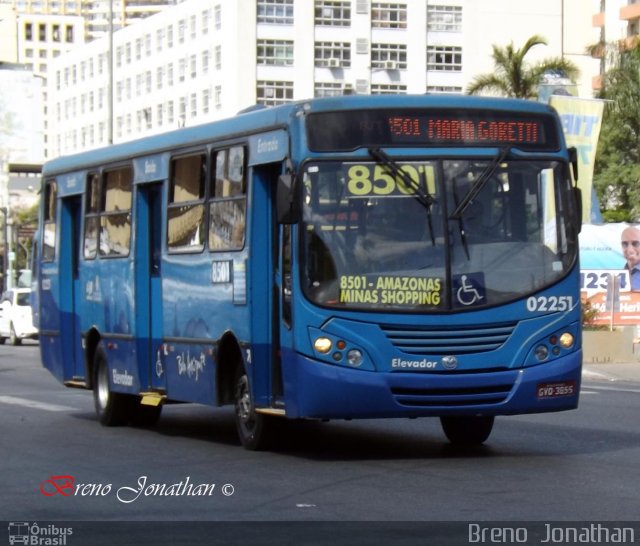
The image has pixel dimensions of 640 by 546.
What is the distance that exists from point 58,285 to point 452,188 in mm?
7239

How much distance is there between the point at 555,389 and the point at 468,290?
1.07 meters

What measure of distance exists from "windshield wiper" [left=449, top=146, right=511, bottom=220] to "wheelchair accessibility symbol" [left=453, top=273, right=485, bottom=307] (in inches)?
18.6

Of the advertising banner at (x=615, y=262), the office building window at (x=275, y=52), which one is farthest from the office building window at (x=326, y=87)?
the advertising banner at (x=615, y=262)

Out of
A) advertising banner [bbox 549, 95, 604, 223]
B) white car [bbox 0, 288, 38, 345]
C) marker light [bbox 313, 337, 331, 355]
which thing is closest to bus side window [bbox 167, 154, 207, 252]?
marker light [bbox 313, 337, 331, 355]

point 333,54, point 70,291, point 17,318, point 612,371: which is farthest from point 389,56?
point 70,291

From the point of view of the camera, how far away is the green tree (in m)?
59.0

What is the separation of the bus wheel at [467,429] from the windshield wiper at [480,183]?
2.24 meters

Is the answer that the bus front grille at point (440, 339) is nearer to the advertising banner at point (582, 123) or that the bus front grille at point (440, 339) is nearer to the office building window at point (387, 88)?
the advertising banner at point (582, 123)

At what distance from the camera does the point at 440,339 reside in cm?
1262

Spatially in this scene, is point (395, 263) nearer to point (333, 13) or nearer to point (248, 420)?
point (248, 420)

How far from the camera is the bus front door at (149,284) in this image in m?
15.8

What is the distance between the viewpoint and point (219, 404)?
46.7ft
